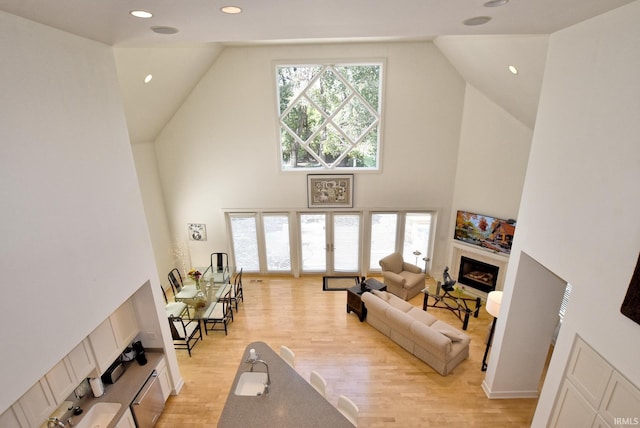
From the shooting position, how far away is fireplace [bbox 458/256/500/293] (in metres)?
6.85

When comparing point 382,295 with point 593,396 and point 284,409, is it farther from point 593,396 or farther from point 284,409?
Result: point 593,396

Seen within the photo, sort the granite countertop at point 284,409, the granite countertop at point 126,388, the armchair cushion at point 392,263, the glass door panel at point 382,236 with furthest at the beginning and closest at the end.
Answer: the glass door panel at point 382,236
the armchair cushion at point 392,263
the granite countertop at point 126,388
the granite countertop at point 284,409

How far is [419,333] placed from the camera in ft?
16.8

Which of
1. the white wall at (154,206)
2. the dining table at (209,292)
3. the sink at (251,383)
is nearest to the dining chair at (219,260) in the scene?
the dining table at (209,292)

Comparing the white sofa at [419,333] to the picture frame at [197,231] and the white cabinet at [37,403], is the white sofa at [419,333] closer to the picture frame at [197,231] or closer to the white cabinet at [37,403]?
the picture frame at [197,231]

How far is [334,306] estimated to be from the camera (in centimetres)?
692

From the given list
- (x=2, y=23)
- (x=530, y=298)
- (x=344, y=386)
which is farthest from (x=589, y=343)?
(x=2, y=23)

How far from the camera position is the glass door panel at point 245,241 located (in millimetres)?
7918

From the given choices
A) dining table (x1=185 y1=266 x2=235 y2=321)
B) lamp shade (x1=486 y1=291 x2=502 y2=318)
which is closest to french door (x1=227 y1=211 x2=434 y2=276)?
dining table (x1=185 y1=266 x2=235 y2=321)

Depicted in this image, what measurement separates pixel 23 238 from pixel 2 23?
1.60m

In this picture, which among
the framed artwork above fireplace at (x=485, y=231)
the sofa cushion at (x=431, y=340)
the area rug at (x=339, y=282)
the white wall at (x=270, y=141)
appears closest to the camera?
the sofa cushion at (x=431, y=340)

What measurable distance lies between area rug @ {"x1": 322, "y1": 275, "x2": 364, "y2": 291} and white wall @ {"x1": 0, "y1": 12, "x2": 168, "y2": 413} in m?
4.97

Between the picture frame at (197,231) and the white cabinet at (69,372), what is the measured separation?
456 centimetres

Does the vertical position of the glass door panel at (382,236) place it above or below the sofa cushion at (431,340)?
above
